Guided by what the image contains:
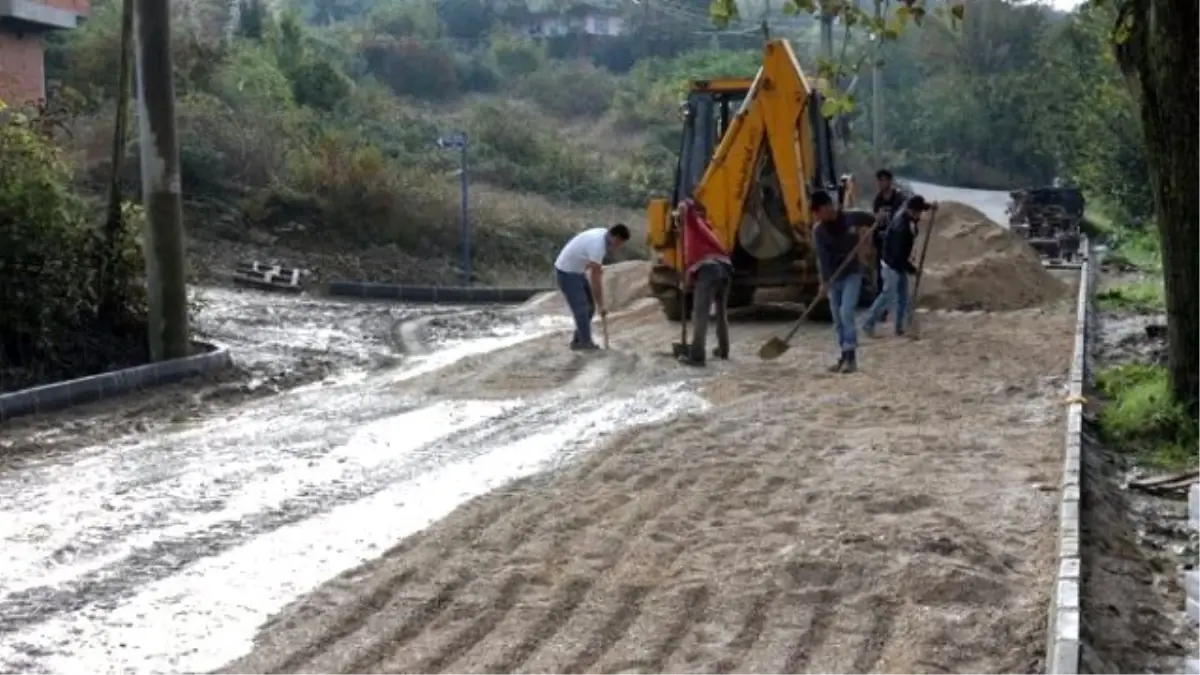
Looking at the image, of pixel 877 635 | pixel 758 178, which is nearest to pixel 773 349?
pixel 758 178

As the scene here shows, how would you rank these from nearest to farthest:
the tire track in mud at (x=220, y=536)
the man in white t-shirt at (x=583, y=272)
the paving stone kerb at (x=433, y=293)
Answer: the tire track in mud at (x=220, y=536) < the man in white t-shirt at (x=583, y=272) < the paving stone kerb at (x=433, y=293)

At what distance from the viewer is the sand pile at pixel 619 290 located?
24.5 meters

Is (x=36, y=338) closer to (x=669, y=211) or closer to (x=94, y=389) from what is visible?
(x=94, y=389)

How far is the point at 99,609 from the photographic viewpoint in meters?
7.08

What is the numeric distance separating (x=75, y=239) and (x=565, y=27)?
7088cm

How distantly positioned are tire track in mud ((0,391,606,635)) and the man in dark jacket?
6.17 metres

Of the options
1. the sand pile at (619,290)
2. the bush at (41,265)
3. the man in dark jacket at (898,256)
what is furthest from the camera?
the sand pile at (619,290)

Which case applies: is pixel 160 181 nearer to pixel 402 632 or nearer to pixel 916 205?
pixel 916 205

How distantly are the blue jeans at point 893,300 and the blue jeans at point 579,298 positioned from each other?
10.0 ft

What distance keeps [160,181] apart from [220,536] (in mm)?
7791

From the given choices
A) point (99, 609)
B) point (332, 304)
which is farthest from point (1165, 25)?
point (332, 304)

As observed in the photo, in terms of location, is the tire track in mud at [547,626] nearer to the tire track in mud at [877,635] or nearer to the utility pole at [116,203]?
the tire track in mud at [877,635]

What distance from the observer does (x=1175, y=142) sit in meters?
11.4

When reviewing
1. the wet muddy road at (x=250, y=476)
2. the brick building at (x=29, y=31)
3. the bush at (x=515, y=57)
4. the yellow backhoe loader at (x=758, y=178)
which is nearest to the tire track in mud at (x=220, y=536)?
the wet muddy road at (x=250, y=476)
